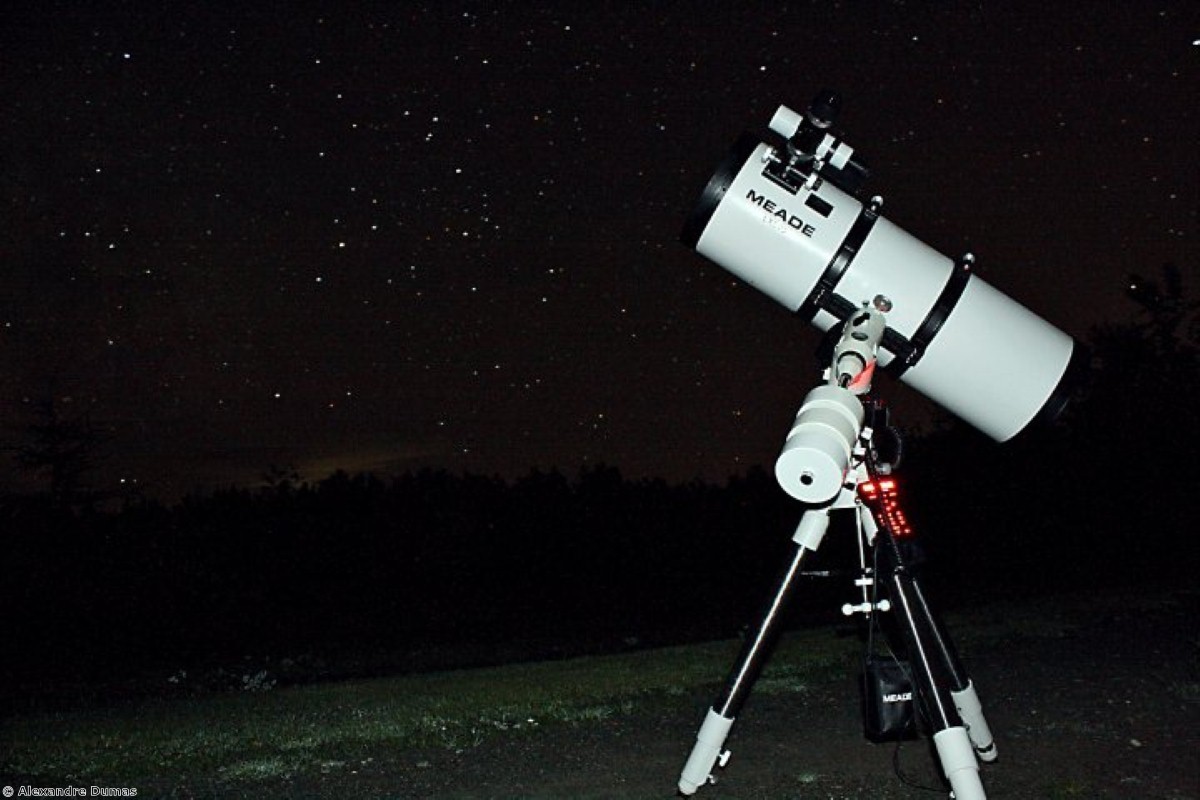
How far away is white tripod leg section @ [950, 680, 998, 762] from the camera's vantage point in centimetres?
441

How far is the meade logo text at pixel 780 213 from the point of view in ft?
15.1

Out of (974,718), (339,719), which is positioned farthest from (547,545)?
(974,718)

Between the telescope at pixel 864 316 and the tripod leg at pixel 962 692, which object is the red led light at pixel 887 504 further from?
the tripod leg at pixel 962 692

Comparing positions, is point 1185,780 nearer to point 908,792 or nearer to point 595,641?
point 908,792

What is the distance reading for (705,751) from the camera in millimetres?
4164

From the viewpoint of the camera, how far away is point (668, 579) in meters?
25.7

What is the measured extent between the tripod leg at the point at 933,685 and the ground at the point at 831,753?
1.06 m

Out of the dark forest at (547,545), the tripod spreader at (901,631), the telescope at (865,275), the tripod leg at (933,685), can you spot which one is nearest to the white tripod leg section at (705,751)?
the tripod spreader at (901,631)

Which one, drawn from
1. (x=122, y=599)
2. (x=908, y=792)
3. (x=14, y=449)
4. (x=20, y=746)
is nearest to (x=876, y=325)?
(x=908, y=792)

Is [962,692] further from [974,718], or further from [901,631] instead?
[901,631]

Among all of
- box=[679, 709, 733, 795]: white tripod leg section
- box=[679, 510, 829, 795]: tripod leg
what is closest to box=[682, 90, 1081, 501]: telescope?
box=[679, 510, 829, 795]: tripod leg

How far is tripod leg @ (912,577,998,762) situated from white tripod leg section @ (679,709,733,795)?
86 centimetres

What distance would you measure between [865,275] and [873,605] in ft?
4.58

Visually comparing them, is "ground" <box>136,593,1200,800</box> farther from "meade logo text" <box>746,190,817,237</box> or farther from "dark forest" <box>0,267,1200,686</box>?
"dark forest" <box>0,267,1200,686</box>
